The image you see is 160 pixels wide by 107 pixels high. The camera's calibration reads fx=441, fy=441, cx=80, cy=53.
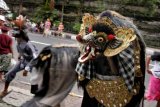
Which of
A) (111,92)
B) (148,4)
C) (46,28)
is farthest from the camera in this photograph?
(148,4)

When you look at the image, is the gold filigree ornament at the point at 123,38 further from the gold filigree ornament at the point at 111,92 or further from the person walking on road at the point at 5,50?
the person walking on road at the point at 5,50

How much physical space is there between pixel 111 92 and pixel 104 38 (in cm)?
54

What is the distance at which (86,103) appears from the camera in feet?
14.8

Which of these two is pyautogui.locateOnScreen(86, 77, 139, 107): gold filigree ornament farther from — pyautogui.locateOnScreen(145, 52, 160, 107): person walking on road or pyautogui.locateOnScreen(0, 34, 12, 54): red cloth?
pyautogui.locateOnScreen(0, 34, 12, 54): red cloth

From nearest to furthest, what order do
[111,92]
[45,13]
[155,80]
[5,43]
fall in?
[111,92]
[155,80]
[5,43]
[45,13]

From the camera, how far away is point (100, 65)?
4.34 meters

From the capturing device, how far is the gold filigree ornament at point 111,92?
4291mm

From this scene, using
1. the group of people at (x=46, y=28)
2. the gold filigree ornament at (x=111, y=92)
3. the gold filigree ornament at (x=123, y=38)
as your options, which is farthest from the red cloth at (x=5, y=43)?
the group of people at (x=46, y=28)

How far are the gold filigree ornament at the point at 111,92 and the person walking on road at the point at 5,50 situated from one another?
13.9ft

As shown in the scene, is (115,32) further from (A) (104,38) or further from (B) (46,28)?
(B) (46,28)

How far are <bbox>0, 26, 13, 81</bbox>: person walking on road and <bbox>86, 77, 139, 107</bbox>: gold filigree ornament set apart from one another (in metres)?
4.23

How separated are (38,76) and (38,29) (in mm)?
23752

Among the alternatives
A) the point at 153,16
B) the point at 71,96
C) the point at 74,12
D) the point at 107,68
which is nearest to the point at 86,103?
the point at 107,68

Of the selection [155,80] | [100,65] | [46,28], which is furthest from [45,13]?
[100,65]
